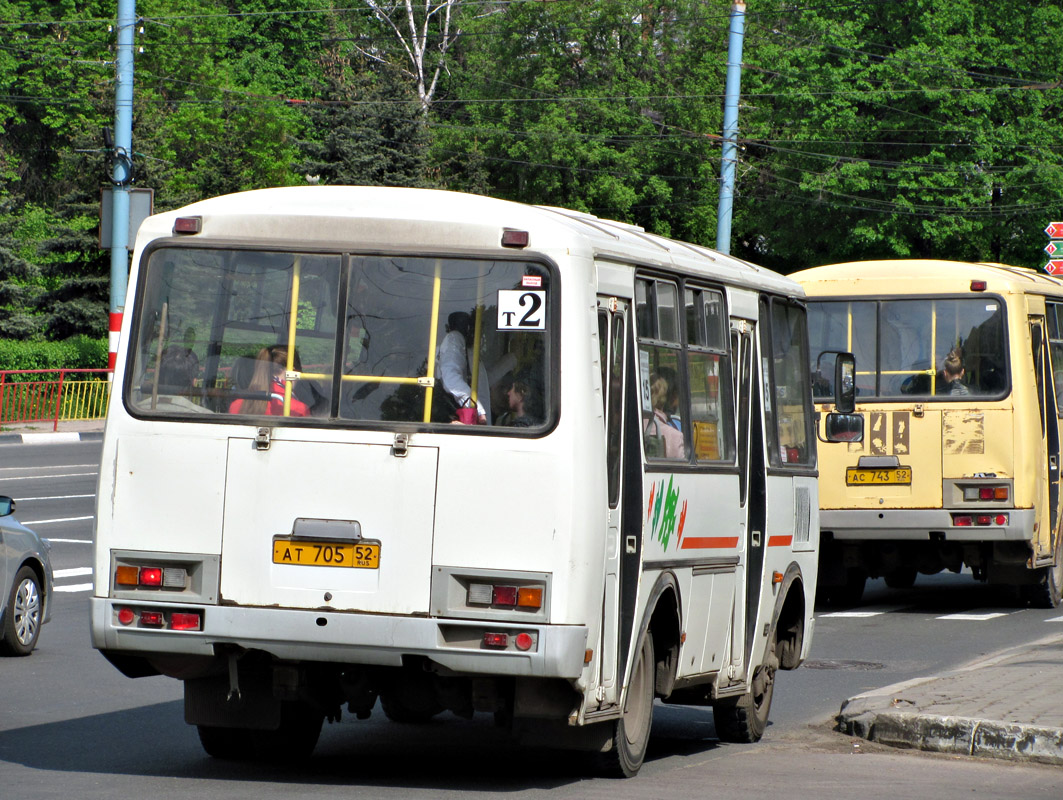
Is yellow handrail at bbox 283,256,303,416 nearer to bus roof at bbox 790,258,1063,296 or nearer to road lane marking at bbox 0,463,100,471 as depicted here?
bus roof at bbox 790,258,1063,296

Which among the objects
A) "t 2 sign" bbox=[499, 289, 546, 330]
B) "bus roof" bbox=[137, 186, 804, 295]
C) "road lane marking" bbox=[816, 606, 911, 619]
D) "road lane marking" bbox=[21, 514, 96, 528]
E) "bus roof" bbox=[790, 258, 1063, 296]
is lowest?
"road lane marking" bbox=[816, 606, 911, 619]

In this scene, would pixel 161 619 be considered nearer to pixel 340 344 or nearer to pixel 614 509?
pixel 340 344

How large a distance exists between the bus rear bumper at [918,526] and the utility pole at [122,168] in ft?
49.0

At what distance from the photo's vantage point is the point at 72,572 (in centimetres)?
1681

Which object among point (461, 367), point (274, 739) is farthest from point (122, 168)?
point (461, 367)

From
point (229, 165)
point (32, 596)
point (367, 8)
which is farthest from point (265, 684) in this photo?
point (367, 8)

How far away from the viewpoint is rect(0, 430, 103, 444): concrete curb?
33.6 m

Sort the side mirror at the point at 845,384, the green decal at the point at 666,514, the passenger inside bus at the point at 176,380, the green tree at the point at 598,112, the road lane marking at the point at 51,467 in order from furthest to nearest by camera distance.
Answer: the green tree at the point at 598,112 < the road lane marking at the point at 51,467 < the side mirror at the point at 845,384 < the green decal at the point at 666,514 < the passenger inside bus at the point at 176,380

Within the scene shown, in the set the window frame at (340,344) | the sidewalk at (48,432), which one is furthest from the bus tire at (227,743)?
the sidewalk at (48,432)

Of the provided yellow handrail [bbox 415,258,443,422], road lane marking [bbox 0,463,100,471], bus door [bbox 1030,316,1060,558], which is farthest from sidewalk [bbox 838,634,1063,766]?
road lane marking [bbox 0,463,100,471]

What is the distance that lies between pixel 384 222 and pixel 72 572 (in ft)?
33.7

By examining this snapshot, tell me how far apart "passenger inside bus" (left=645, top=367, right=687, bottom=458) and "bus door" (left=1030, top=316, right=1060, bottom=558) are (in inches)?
368

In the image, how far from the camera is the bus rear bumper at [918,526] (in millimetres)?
16422

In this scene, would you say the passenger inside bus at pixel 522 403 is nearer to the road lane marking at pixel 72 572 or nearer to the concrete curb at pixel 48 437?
the road lane marking at pixel 72 572
